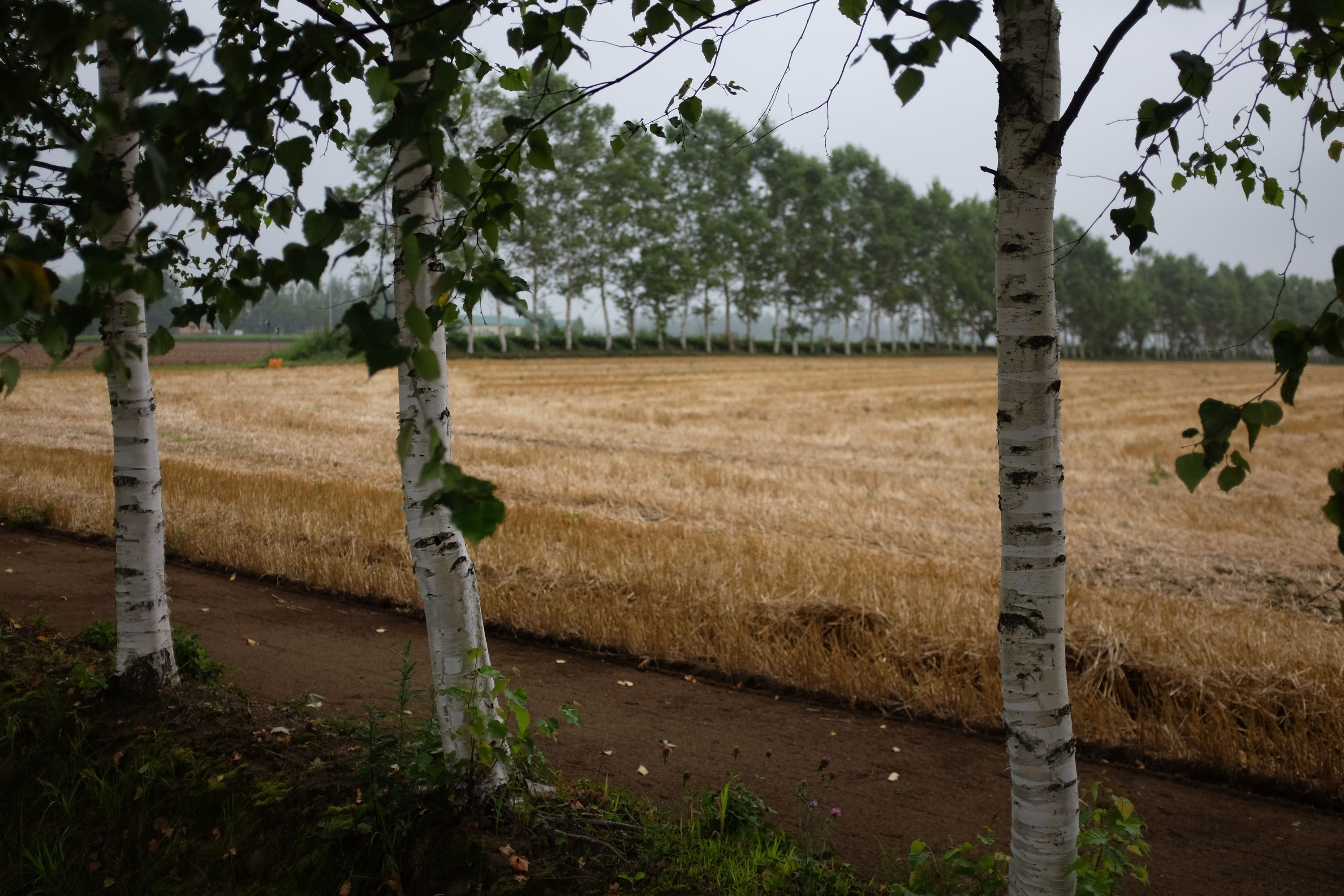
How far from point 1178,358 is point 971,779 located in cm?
11530

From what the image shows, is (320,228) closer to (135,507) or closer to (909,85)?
(909,85)

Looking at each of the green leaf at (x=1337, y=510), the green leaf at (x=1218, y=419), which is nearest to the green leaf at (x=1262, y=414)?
the green leaf at (x=1218, y=419)

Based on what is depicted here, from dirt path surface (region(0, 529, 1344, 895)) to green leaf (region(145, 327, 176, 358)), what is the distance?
2567 millimetres

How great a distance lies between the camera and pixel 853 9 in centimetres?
269

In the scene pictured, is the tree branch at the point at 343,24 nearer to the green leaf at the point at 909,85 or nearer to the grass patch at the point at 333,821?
the green leaf at the point at 909,85

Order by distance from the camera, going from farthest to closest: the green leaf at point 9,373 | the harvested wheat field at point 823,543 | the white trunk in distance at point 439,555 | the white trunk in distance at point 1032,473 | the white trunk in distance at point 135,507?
the harvested wheat field at point 823,543 < the white trunk in distance at point 135,507 < the white trunk in distance at point 439,555 < the white trunk in distance at point 1032,473 < the green leaf at point 9,373

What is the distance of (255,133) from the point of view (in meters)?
1.71

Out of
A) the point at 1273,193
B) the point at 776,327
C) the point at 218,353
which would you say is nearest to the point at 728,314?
the point at 776,327

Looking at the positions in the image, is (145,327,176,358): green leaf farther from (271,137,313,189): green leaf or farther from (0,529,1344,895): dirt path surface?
(0,529,1344,895): dirt path surface

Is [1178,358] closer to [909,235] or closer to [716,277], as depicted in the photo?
[909,235]

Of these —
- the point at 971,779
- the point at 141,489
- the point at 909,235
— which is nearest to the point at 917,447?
the point at 971,779

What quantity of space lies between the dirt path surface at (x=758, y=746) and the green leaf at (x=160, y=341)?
101 inches

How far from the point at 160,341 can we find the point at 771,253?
227ft

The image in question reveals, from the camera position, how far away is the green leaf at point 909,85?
1546 millimetres
